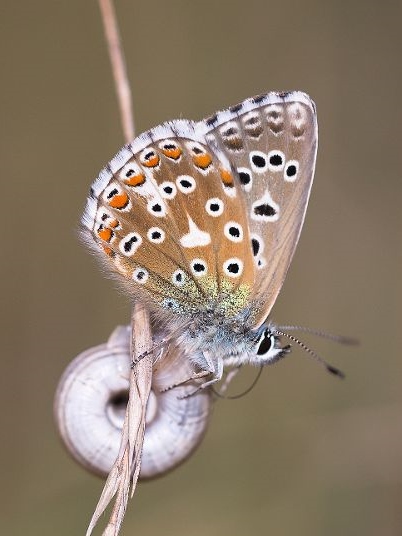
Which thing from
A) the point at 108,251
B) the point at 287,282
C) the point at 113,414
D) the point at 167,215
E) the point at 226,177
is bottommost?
the point at 113,414

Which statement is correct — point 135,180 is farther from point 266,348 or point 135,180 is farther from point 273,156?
point 266,348

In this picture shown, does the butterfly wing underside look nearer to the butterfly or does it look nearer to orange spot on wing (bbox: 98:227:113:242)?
the butterfly

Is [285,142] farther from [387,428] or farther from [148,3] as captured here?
[148,3]

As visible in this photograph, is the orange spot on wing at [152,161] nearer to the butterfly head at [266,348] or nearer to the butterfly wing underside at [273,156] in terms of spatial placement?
the butterfly wing underside at [273,156]

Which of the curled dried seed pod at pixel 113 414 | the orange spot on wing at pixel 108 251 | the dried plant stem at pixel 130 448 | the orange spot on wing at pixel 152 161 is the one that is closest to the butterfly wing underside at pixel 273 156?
the orange spot on wing at pixel 152 161

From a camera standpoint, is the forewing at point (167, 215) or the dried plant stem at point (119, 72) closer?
the dried plant stem at point (119, 72)

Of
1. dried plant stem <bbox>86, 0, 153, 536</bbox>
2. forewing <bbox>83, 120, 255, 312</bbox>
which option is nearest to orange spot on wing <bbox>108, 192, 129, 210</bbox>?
forewing <bbox>83, 120, 255, 312</bbox>

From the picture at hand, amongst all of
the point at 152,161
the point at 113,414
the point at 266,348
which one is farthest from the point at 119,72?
the point at 266,348
